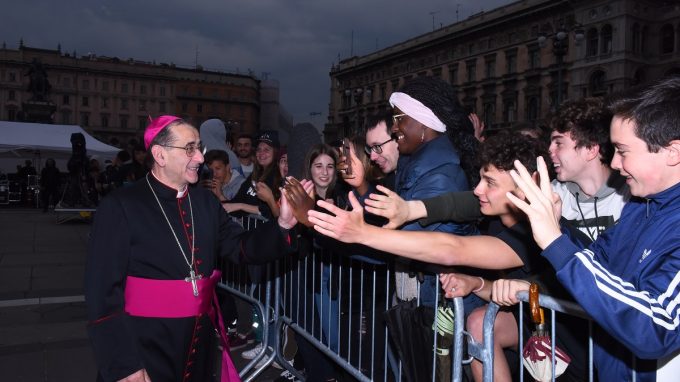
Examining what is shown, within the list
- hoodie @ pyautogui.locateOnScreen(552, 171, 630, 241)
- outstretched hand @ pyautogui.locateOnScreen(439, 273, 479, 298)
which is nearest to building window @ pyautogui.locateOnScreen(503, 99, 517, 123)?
hoodie @ pyautogui.locateOnScreen(552, 171, 630, 241)

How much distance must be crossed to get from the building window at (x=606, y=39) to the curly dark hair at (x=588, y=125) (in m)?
46.0

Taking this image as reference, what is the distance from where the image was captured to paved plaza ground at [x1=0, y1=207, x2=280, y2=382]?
4.30 metres

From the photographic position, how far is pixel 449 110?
2.95 m

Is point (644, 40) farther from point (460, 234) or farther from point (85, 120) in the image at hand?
point (85, 120)

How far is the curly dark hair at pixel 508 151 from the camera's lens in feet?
7.97

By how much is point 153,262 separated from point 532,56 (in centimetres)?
5317

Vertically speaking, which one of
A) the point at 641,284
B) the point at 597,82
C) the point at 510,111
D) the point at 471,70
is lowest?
the point at 641,284

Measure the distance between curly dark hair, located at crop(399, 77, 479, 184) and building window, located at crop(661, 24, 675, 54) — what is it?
4798 centimetres

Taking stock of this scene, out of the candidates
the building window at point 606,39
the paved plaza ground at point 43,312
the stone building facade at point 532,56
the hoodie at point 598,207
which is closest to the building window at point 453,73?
the stone building facade at point 532,56

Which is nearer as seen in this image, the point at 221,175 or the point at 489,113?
the point at 221,175

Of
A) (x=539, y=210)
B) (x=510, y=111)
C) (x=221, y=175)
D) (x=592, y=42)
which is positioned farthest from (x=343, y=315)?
(x=510, y=111)

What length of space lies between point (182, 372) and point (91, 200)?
16.7m

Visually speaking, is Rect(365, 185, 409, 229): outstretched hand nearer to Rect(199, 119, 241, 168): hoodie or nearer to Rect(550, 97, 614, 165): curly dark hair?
Rect(550, 97, 614, 165): curly dark hair

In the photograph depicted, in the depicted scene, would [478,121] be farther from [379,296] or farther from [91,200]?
[91,200]
